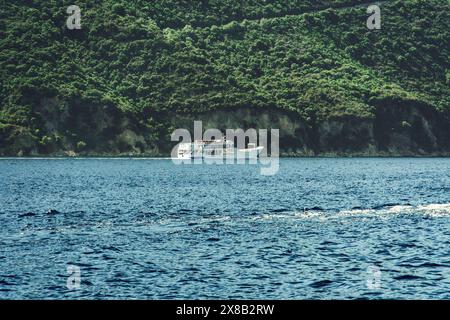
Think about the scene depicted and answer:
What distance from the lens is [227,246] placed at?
4856 centimetres

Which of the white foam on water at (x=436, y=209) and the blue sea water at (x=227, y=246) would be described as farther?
the white foam on water at (x=436, y=209)

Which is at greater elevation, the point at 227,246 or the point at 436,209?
the point at 436,209

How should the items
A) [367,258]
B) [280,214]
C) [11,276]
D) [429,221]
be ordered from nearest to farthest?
1. [11,276]
2. [367,258]
3. [429,221]
4. [280,214]

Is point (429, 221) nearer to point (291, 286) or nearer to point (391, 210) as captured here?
point (391, 210)

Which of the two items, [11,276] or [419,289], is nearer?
[419,289]

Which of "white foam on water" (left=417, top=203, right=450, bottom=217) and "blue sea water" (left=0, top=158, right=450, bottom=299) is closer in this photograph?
"blue sea water" (left=0, top=158, right=450, bottom=299)

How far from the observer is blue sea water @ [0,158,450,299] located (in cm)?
3675

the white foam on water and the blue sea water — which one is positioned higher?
the white foam on water

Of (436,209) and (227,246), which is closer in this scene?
(227,246)

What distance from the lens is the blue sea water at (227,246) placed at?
36.8 m

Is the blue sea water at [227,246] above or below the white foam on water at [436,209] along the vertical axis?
below

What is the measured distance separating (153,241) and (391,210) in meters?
27.5
